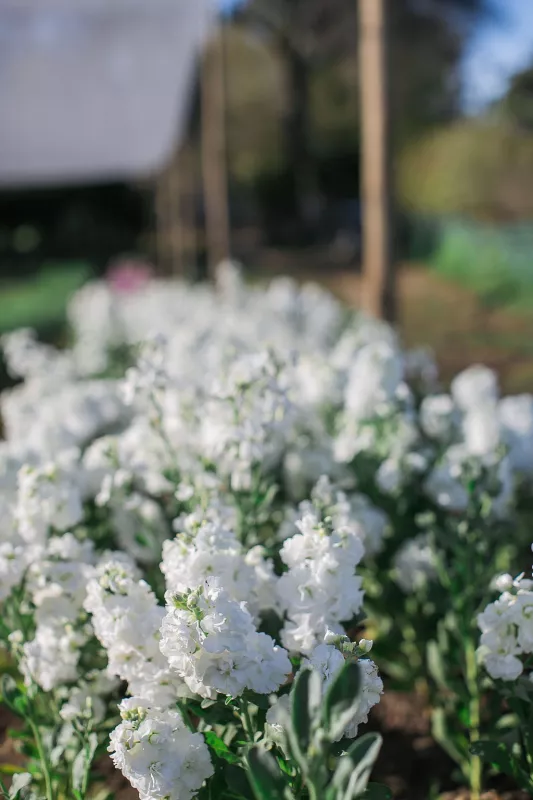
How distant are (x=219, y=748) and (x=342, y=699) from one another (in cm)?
42

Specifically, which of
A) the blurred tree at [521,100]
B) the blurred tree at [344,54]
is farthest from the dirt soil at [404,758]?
the blurred tree at [344,54]

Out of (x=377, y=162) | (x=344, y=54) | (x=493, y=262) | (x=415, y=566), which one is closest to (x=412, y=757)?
(x=415, y=566)

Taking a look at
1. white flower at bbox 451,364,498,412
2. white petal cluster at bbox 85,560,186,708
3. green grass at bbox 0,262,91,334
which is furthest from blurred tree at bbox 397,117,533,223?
white petal cluster at bbox 85,560,186,708

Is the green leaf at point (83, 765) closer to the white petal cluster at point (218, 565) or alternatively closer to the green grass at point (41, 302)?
the white petal cluster at point (218, 565)

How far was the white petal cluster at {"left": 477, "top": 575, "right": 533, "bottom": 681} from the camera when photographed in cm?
151

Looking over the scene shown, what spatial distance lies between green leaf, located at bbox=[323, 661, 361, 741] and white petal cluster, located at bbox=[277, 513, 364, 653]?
0.34m

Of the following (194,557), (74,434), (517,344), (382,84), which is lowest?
(517,344)

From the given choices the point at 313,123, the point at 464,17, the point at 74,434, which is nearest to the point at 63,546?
the point at 74,434

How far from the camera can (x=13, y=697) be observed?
185 centimetres

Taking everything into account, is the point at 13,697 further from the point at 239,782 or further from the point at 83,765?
the point at 239,782

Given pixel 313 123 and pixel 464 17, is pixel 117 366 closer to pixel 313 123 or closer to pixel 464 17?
pixel 464 17

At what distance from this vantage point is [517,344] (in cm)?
787

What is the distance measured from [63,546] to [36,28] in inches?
263

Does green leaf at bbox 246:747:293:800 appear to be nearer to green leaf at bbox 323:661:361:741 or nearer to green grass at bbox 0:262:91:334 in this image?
green leaf at bbox 323:661:361:741
